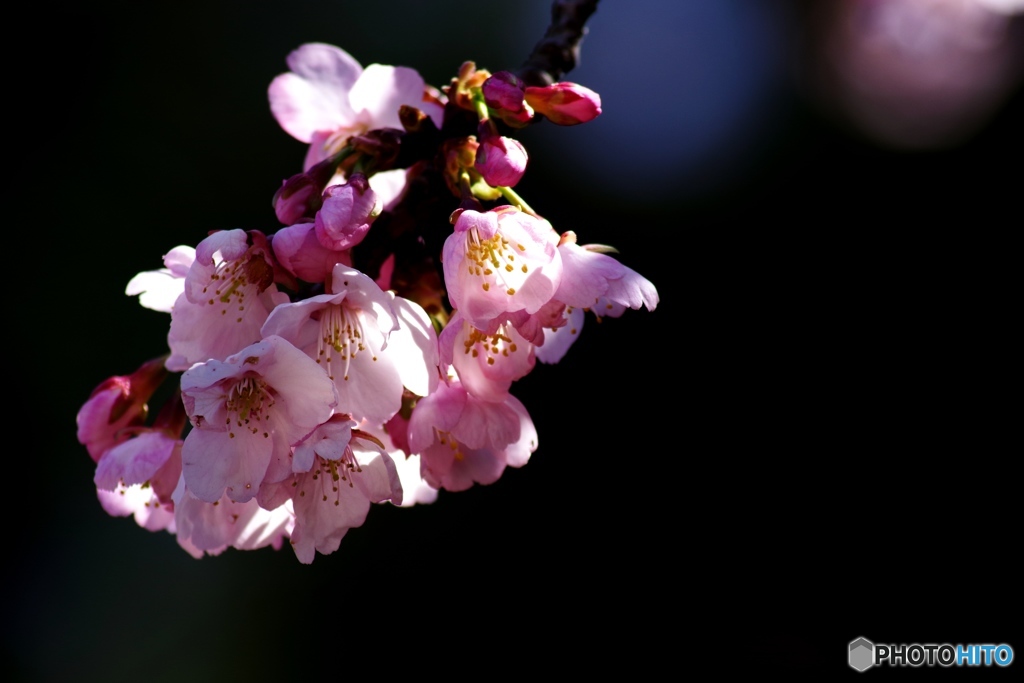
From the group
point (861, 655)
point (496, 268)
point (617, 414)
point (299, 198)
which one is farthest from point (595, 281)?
point (617, 414)

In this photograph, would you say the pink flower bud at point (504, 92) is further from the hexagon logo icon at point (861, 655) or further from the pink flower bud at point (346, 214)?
the hexagon logo icon at point (861, 655)

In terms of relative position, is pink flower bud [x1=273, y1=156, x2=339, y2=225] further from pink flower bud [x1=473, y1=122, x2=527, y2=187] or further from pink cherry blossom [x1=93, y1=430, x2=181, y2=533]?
pink cherry blossom [x1=93, y1=430, x2=181, y2=533]

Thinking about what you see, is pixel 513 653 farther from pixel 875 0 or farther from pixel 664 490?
pixel 875 0

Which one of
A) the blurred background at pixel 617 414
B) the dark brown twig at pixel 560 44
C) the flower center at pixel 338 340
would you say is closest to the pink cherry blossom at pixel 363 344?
the flower center at pixel 338 340

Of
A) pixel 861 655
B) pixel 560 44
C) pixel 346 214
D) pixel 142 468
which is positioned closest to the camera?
pixel 346 214

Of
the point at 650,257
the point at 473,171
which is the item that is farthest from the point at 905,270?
A: the point at 473,171

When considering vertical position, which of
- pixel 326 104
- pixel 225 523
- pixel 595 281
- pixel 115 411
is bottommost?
pixel 225 523

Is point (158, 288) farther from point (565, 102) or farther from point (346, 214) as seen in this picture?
point (565, 102)
